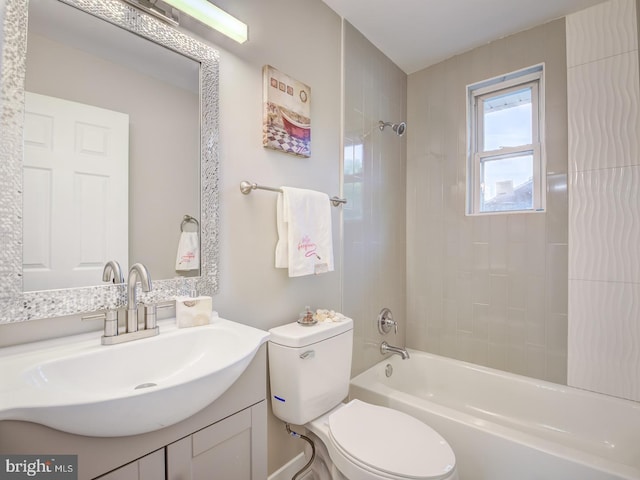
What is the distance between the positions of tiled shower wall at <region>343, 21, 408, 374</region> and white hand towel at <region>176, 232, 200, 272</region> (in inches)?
36.6

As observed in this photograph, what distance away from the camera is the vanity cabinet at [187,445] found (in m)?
0.57

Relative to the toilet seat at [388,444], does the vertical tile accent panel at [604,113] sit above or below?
above

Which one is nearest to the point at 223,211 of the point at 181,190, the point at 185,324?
Answer: the point at 181,190

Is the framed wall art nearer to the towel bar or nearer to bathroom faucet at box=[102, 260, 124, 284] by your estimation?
the towel bar

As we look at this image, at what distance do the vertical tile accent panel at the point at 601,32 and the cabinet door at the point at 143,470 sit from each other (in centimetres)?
264

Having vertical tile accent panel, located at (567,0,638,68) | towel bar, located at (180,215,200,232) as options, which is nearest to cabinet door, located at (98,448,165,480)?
towel bar, located at (180,215,200,232)

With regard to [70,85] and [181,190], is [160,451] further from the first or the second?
[70,85]

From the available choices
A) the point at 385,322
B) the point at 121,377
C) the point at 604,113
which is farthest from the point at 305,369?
the point at 604,113

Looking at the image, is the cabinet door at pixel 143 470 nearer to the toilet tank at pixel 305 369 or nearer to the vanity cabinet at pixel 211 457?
the vanity cabinet at pixel 211 457

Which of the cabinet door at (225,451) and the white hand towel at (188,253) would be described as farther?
the white hand towel at (188,253)

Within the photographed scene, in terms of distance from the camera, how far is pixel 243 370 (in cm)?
87

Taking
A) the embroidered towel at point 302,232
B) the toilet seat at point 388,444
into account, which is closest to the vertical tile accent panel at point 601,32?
the embroidered towel at point 302,232

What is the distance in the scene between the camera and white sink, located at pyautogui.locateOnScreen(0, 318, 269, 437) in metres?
0.57

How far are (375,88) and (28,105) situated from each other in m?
1.88
